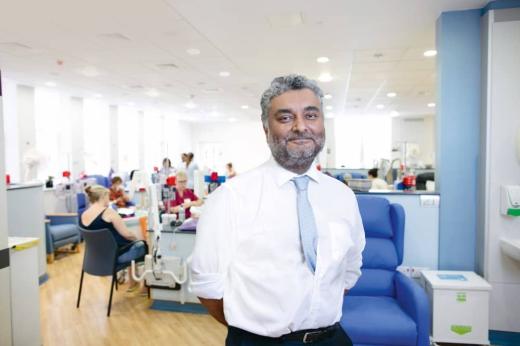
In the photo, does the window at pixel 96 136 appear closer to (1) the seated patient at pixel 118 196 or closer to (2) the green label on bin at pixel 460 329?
(1) the seated patient at pixel 118 196

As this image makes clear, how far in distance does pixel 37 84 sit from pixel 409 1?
704cm

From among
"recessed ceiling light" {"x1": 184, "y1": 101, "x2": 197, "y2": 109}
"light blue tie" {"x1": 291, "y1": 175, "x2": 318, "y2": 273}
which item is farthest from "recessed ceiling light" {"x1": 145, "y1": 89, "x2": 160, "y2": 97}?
"light blue tie" {"x1": 291, "y1": 175, "x2": 318, "y2": 273}

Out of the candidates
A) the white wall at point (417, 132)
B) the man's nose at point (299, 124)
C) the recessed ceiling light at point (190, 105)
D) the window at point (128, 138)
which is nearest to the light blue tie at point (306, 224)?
the man's nose at point (299, 124)

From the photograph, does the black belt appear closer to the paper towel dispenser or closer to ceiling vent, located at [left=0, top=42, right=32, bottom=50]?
the paper towel dispenser

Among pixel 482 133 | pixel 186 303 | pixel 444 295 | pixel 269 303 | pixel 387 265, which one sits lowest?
pixel 186 303

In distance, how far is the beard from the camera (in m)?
1.35

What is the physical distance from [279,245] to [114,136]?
403 inches

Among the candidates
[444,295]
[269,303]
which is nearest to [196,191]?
[444,295]

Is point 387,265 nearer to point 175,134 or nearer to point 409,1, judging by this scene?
point 409,1

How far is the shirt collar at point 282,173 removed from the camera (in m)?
1.40

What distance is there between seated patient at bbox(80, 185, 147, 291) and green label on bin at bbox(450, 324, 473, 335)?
3.00m

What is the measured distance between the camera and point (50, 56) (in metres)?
5.25

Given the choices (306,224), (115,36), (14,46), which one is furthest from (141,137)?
(306,224)

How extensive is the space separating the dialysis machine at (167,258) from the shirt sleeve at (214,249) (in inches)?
93.3
